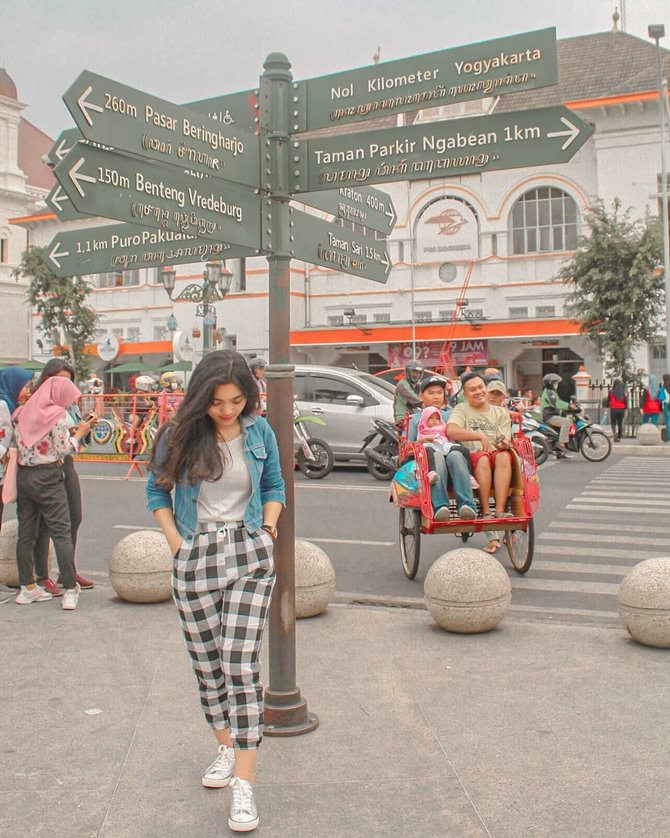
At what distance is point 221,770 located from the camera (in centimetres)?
379

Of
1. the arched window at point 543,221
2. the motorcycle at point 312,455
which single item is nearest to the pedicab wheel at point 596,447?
the motorcycle at point 312,455

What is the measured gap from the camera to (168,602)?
7203 mm

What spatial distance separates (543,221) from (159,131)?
35.0m

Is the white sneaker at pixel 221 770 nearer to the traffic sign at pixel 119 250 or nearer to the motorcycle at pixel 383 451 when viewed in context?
the traffic sign at pixel 119 250

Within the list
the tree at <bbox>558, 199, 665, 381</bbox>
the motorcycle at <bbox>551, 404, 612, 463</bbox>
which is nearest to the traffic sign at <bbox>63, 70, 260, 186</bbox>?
the motorcycle at <bbox>551, 404, 612, 463</bbox>

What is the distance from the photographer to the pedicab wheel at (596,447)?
62.6 ft

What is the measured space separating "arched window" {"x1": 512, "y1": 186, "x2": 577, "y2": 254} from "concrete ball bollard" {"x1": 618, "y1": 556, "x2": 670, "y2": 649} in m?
32.1

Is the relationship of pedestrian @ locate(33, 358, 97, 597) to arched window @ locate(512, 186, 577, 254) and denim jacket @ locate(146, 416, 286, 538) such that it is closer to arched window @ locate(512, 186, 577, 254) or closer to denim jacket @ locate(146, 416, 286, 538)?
denim jacket @ locate(146, 416, 286, 538)

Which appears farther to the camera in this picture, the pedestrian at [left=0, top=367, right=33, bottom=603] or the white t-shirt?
the pedestrian at [left=0, top=367, right=33, bottom=603]

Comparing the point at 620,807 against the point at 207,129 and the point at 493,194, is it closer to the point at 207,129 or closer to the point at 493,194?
the point at 207,129

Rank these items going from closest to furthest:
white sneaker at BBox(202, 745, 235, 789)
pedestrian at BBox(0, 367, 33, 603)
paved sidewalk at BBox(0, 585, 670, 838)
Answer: paved sidewalk at BBox(0, 585, 670, 838)
white sneaker at BBox(202, 745, 235, 789)
pedestrian at BBox(0, 367, 33, 603)

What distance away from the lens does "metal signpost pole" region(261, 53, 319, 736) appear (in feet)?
14.1

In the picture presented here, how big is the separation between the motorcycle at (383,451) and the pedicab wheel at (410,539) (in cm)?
748

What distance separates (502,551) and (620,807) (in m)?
5.82
